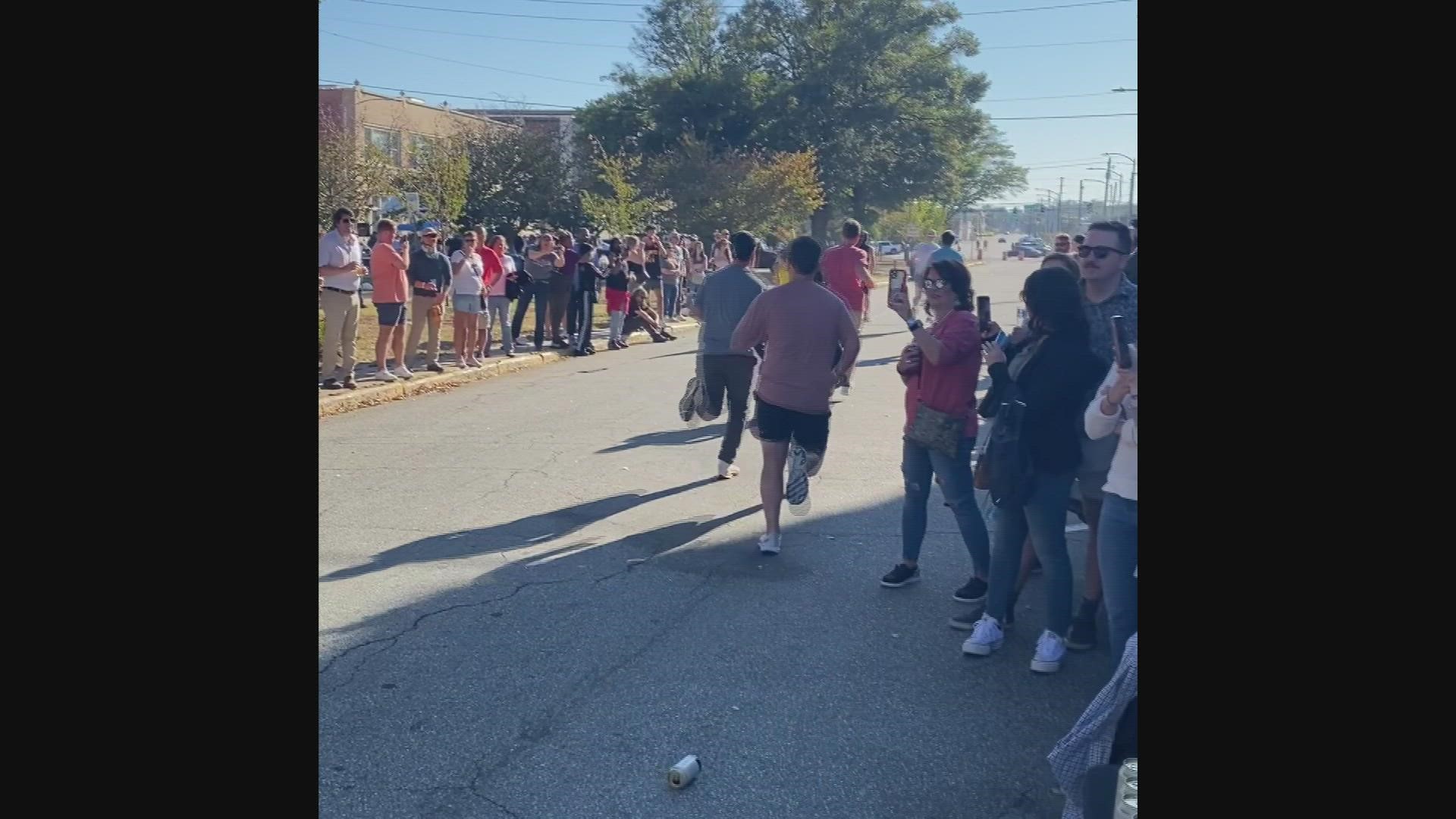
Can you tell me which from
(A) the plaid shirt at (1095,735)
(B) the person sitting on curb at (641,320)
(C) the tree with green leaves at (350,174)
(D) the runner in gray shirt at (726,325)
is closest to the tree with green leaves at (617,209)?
(C) the tree with green leaves at (350,174)

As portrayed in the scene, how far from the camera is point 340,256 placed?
1280cm

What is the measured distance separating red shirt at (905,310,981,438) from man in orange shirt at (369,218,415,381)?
8.67 metres

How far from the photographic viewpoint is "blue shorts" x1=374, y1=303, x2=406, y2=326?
1395cm

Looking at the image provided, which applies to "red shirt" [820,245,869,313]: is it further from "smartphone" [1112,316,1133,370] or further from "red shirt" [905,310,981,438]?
"smartphone" [1112,316,1133,370]

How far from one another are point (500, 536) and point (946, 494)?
282 centimetres

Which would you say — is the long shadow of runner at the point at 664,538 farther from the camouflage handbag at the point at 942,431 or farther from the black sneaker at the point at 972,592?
the camouflage handbag at the point at 942,431

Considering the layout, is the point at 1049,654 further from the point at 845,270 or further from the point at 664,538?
the point at 845,270
